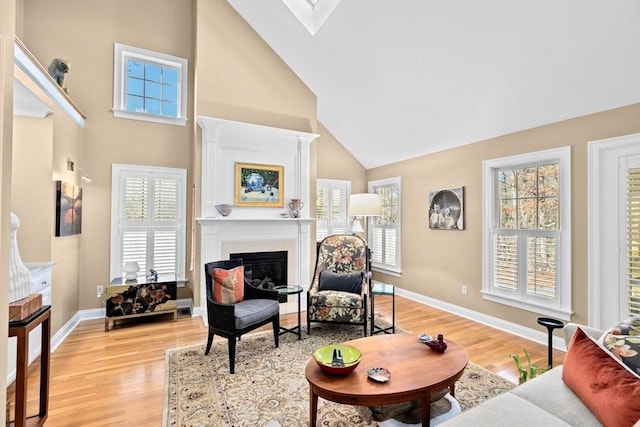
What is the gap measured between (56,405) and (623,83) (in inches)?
206

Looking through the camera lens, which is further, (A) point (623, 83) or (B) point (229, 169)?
(B) point (229, 169)

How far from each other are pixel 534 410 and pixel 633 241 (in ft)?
7.73

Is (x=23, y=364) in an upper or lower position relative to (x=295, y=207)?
lower

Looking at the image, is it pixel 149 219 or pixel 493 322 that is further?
pixel 149 219

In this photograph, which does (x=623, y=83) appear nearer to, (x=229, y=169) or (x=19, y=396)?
(x=229, y=169)

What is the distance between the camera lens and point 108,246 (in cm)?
418

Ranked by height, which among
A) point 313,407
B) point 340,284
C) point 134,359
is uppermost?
point 340,284

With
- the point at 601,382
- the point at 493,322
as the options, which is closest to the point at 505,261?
the point at 493,322

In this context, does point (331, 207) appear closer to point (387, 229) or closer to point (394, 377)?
point (387, 229)

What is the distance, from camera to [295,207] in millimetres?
4492

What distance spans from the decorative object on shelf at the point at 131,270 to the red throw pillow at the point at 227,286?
1.76m

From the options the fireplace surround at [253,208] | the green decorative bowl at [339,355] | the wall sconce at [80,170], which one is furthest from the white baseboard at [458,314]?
the green decorative bowl at [339,355]

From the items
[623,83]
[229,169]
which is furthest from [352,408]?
[623,83]

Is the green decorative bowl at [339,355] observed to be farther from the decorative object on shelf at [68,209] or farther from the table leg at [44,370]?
Answer: the decorative object on shelf at [68,209]
